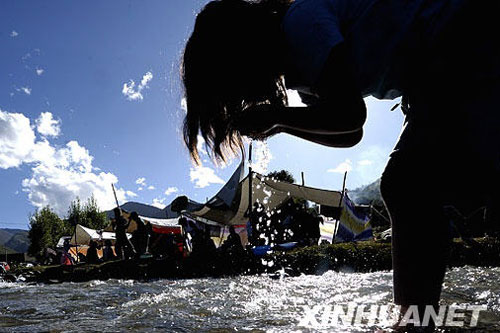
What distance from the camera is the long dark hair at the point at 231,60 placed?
57.6 inches

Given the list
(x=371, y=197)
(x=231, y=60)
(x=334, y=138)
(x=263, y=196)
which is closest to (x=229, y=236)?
(x=263, y=196)

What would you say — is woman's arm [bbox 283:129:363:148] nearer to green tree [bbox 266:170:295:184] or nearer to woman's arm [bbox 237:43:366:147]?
woman's arm [bbox 237:43:366:147]

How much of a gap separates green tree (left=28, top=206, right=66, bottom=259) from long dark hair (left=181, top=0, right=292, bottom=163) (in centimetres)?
5783

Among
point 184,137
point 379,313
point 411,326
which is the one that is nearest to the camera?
point 411,326

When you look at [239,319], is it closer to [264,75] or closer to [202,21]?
[264,75]

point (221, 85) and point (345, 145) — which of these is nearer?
point (345, 145)

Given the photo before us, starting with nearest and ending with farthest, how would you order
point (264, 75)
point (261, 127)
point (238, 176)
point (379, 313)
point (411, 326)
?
point (411, 326) → point (261, 127) → point (264, 75) → point (379, 313) → point (238, 176)

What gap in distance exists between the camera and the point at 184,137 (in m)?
1.81

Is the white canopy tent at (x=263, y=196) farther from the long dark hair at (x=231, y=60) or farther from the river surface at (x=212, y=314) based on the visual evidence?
the long dark hair at (x=231, y=60)

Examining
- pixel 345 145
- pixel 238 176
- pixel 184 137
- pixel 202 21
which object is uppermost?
pixel 238 176

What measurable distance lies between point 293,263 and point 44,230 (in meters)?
57.3

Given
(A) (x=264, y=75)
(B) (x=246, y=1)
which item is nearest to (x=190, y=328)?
(A) (x=264, y=75)

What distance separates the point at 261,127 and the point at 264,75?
29cm

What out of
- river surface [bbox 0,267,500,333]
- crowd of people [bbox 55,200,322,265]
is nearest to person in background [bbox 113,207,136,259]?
crowd of people [bbox 55,200,322,265]
